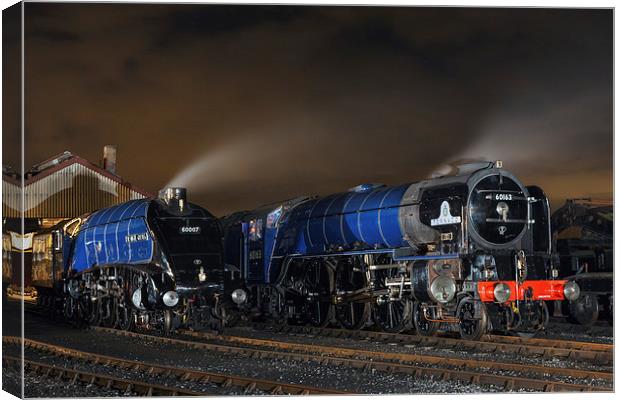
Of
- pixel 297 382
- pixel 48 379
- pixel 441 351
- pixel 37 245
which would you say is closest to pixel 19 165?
pixel 48 379

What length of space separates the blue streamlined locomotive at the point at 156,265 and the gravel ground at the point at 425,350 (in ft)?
5.70

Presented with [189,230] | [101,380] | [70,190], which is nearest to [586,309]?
[189,230]

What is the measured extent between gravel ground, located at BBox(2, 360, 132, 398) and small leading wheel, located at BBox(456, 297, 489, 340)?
272 inches

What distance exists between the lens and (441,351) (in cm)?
1522

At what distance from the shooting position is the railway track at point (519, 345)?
1430 cm

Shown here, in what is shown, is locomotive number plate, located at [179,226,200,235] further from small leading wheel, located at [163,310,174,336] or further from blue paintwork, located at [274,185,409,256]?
blue paintwork, located at [274,185,409,256]

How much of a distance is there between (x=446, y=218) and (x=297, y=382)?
18.6 ft

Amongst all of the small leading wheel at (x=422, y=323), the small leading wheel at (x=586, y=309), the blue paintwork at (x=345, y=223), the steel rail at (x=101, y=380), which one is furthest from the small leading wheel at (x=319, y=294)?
the steel rail at (x=101, y=380)

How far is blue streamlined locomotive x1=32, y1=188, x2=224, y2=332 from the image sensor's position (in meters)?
17.5

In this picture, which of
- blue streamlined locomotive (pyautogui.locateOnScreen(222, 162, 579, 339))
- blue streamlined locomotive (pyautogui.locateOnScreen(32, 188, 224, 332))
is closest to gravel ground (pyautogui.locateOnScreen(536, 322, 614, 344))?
blue streamlined locomotive (pyautogui.locateOnScreen(222, 162, 579, 339))

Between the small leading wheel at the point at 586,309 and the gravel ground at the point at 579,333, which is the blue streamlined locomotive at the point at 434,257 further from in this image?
the small leading wheel at the point at 586,309

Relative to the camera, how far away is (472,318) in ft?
52.6

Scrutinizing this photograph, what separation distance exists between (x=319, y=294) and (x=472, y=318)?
4856mm

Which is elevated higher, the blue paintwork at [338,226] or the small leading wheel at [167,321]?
the blue paintwork at [338,226]
